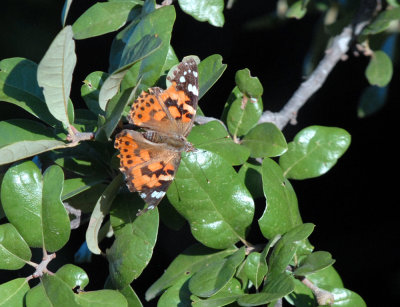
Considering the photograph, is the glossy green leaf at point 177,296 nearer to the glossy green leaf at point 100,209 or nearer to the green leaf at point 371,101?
the glossy green leaf at point 100,209

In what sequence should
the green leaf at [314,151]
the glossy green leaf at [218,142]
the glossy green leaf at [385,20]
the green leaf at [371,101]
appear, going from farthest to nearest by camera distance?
the green leaf at [371,101] → the glossy green leaf at [385,20] → the green leaf at [314,151] → the glossy green leaf at [218,142]

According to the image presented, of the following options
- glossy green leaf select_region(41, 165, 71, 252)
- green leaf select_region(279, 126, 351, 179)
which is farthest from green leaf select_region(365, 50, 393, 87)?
glossy green leaf select_region(41, 165, 71, 252)

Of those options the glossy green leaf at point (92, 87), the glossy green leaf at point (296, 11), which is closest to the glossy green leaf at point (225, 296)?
the glossy green leaf at point (92, 87)

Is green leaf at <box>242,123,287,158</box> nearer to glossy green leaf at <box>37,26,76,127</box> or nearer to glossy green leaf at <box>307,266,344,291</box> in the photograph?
glossy green leaf at <box>307,266,344,291</box>

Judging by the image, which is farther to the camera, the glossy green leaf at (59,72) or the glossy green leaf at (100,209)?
the glossy green leaf at (100,209)

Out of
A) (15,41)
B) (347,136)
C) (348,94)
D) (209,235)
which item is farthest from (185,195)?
(15,41)

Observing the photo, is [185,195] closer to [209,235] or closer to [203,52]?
[209,235]

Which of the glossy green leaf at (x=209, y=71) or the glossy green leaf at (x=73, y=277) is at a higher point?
the glossy green leaf at (x=209, y=71)
